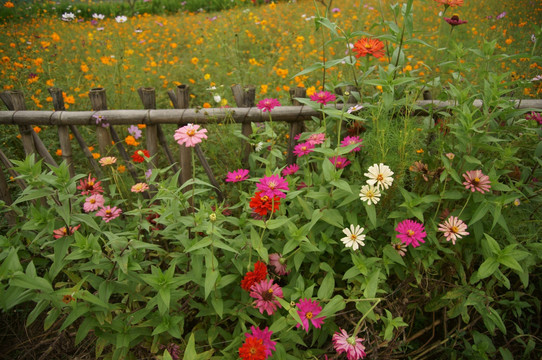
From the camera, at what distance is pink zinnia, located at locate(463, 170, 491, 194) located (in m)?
1.38

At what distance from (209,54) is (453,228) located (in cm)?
425

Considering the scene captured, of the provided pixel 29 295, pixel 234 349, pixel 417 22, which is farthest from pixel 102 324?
pixel 417 22

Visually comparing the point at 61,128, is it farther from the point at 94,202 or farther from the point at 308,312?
the point at 308,312

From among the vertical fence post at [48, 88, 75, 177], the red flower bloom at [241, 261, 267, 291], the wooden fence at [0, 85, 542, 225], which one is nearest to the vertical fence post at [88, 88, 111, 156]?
the wooden fence at [0, 85, 542, 225]

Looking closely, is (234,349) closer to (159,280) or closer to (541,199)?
(159,280)

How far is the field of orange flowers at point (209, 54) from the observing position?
3.52 m

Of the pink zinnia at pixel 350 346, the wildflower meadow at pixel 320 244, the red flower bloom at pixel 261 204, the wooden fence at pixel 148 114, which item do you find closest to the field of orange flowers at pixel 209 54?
the wooden fence at pixel 148 114

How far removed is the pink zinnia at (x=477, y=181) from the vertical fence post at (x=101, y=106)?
77.8 inches

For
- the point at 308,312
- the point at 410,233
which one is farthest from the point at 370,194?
the point at 308,312

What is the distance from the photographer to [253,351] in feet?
3.62

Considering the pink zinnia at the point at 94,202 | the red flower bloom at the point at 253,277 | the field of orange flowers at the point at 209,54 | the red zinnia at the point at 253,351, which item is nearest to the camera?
the red zinnia at the point at 253,351

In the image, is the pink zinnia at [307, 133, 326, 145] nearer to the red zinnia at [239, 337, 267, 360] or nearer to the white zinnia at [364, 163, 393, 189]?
the white zinnia at [364, 163, 393, 189]

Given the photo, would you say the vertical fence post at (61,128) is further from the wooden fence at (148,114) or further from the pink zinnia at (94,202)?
the pink zinnia at (94,202)

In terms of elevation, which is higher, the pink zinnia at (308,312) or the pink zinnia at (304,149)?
the pink zinnia at (304,149)
